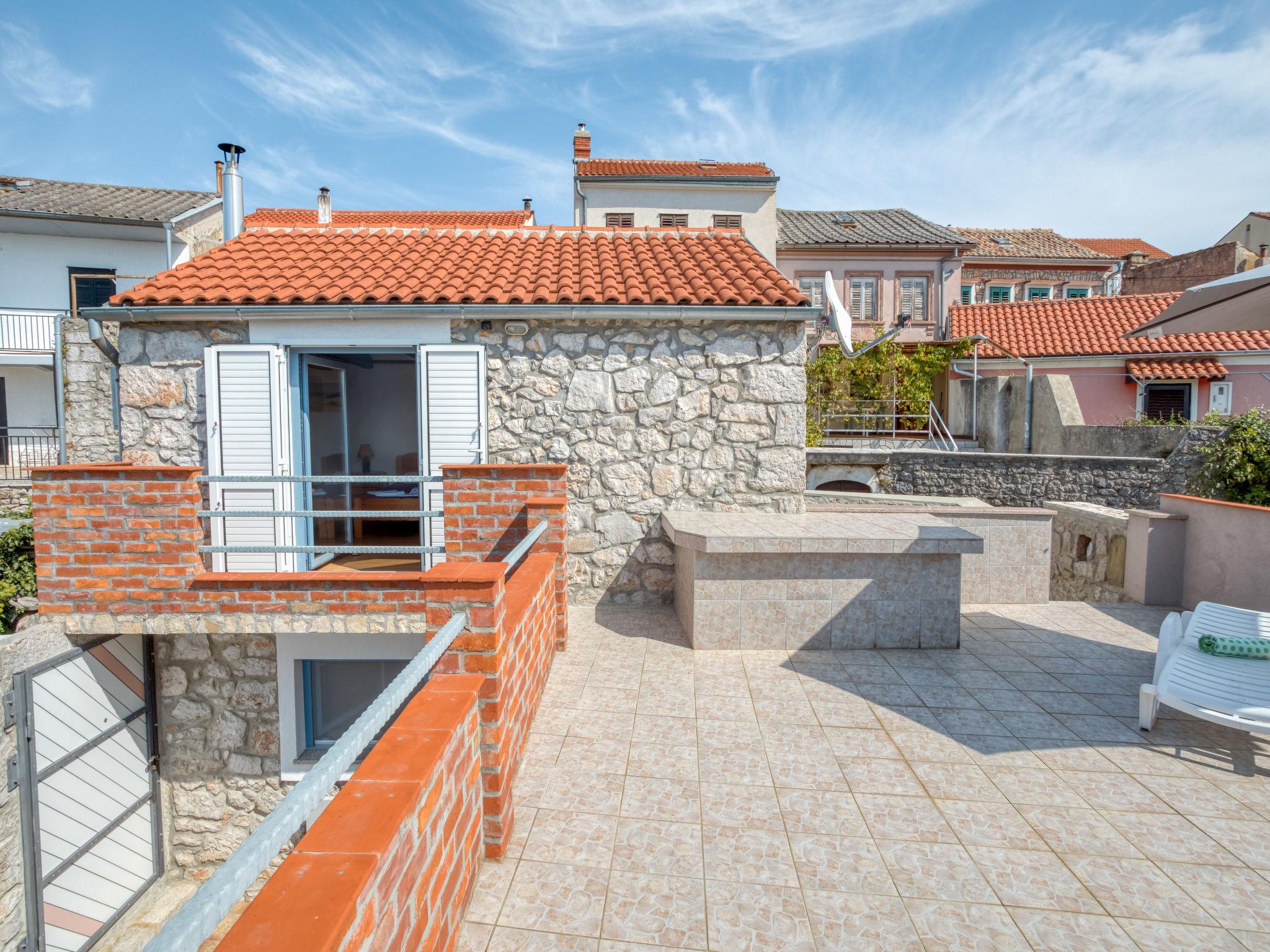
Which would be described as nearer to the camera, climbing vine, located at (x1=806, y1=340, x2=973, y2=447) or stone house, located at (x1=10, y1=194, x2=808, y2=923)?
stone house, located at (x1=10, y1=194, x2=808, y2=923)

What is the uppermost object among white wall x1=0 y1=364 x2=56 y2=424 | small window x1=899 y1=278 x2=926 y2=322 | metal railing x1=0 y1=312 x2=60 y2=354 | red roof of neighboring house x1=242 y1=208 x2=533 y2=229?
red roof of neighboring house x1=242 y1=208 x2=533 y2=229

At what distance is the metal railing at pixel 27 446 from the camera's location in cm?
1541

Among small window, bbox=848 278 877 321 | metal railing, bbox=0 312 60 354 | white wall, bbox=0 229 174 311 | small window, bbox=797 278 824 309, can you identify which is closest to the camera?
metal railing, bbox=0 312 60 354

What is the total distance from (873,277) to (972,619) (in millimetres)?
18461

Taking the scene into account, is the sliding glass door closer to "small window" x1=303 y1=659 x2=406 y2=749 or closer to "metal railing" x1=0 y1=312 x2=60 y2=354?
"small window" x1=303 y1=659 x2=406 y2=749

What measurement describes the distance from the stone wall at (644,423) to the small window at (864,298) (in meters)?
17.2

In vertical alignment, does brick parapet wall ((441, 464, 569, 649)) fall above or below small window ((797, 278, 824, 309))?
below

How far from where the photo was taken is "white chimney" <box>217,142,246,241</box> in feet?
27.7

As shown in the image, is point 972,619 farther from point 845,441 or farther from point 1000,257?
point 1000,257

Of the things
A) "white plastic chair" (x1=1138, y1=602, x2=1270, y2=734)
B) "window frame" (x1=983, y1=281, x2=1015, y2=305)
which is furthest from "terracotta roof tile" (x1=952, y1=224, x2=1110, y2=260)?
"white plastic chair" (x1=1138, y1=602, x2=1270, y2=734)

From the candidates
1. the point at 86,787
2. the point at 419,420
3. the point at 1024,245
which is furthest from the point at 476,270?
the point at 1024,245

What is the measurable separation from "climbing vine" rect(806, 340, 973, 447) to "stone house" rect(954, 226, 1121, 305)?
9.44 metres

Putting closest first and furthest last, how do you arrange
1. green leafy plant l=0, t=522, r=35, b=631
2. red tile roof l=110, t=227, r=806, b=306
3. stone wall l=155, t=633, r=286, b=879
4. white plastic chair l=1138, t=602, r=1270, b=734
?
white plastic chair l=1138, t=602, r=1270, b=734 → stone wall l=155, t=633, r=286, b=879 → red tile roof l=110, t=227, r=806, b=306 → green leafy plant l=0, t=522, r=35, b=631

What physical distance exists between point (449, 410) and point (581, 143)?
1830cm
